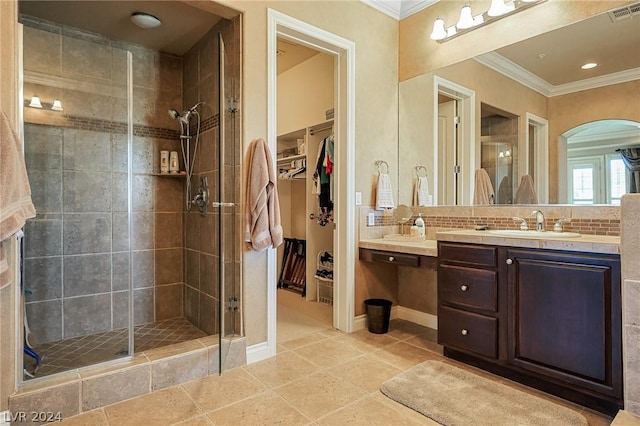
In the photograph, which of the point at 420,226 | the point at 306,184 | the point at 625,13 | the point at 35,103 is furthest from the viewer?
the point at 306,184

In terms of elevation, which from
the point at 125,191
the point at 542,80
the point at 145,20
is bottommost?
the point at 125,191

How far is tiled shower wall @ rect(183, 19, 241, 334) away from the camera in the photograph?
2.48 meters

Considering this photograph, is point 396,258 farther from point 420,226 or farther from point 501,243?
point 501,243

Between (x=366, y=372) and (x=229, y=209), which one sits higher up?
(x=229, y=209)

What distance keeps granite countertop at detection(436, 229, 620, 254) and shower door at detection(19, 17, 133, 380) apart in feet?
7.66

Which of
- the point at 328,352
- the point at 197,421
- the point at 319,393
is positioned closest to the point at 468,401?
the point at 319,393

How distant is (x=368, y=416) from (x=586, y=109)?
246 centimetres

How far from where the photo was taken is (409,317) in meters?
3.48

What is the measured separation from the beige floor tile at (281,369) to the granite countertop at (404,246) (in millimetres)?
1099

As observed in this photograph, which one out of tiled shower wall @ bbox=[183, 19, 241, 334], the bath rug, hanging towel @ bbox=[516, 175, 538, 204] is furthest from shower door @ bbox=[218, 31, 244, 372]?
hanging towel @ bbox=[516, 175, 538, 204]

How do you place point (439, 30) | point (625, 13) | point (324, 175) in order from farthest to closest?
1. point (324, 175)
2. point (439, 30)
3. point (625, 13)

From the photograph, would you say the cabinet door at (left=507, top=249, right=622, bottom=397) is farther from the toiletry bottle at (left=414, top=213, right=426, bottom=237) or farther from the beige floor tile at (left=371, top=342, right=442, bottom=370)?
the toiletry bottle at (left=414, top=213, right=426, bottom=237)

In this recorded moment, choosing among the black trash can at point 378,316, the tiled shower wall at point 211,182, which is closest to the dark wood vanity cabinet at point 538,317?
the black trash can at point 378,316

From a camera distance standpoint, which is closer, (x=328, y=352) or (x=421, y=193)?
(x=328, y=352)
